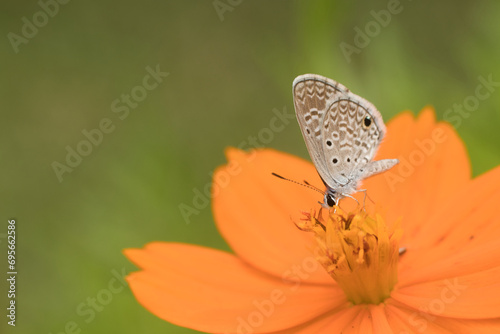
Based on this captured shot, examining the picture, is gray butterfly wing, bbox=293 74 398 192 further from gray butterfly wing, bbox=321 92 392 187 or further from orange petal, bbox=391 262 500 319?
orange petal, bbox=391 262 500 319

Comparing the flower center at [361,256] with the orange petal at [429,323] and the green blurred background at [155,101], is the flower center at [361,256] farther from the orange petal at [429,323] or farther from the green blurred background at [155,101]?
the green blurred background at [155,101]

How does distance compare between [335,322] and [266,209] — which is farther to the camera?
[266,209]

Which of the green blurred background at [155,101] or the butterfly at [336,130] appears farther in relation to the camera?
the green blurred background at [155,101]

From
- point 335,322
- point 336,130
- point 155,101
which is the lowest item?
point 335,322

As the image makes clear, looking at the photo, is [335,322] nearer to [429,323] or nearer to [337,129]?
[429,323]

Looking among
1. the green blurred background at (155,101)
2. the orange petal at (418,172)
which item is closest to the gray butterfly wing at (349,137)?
the orange petal at (418,172)

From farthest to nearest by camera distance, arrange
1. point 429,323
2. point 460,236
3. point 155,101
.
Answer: point 155,101
point 460,236
point 429,323

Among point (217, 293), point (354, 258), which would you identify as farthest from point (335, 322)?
point (217, 293)
